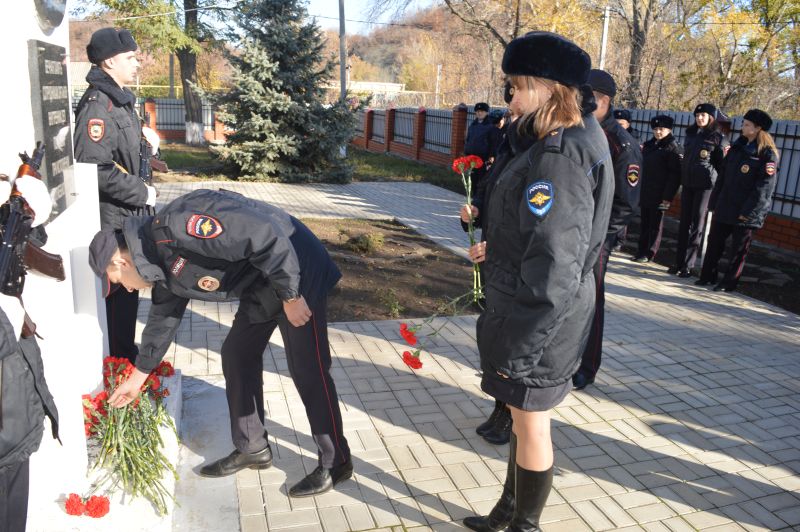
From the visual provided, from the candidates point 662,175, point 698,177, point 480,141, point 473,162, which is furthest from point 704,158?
point 473,162

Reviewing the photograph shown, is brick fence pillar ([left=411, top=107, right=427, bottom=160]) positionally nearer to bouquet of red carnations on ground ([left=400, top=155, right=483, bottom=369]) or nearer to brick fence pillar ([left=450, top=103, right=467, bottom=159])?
brick fence pillar ([left=450, top=103, right=467, bottom=159])

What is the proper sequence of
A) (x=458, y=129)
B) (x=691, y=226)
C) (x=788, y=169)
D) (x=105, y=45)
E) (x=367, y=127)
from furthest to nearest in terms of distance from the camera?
1. (x=367, y=127)
2. (x=458, y=129)
3. (x=788, y=169)
4. (x=691, y=226)
5. (x=105, y=45)

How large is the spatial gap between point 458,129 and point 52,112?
15.4 metres

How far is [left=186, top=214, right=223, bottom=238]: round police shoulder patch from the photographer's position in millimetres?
2512

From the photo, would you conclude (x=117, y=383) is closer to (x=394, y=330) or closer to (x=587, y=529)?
(x=587, y=529)

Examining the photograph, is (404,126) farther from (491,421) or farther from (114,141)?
(491,421)

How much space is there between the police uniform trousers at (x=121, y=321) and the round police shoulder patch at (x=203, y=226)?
1531mm

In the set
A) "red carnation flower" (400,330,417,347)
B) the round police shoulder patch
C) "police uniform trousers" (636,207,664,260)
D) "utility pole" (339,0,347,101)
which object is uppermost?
"utility pole" (339,0,347,101)

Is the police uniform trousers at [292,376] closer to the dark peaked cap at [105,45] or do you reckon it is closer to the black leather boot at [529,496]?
the black leather boot at [529,496]

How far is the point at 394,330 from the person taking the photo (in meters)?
5.63

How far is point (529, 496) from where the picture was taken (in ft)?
8.78

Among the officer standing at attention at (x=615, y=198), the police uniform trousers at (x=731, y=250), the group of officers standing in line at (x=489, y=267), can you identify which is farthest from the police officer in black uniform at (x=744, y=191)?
the group of officers standing in line at (x=489, y=267)

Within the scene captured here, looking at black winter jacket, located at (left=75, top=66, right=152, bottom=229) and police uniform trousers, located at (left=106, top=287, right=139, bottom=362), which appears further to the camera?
police uniform trousers, located at (left=106, top=287, right=139, bottom=362)

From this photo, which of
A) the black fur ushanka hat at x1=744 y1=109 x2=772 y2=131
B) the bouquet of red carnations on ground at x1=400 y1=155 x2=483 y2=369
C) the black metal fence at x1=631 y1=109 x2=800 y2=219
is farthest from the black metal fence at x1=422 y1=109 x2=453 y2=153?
the bouquet of red carnations on ground at x1=400 y1=155 x2=483 y2=369
